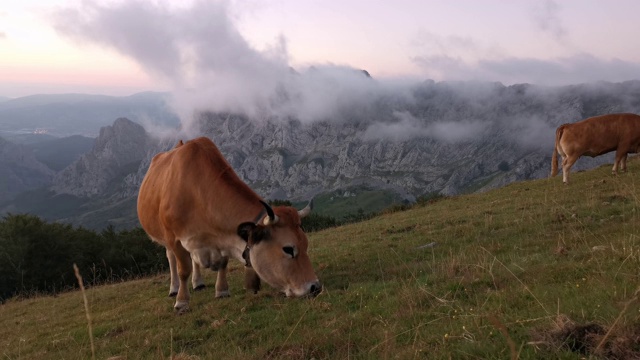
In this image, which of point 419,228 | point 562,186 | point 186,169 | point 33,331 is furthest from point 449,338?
point 562,186

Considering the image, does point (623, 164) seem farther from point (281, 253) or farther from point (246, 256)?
point (246, 256)

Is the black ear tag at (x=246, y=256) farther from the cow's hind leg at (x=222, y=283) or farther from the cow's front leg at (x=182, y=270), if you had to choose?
the cow's front leg at (x=182, y=270)

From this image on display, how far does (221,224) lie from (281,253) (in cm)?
136

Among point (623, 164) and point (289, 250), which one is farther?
point (623, 164)

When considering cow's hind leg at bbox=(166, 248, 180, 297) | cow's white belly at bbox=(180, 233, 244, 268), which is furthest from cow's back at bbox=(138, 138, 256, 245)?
cow's hind leg at bbox=(166, 248, 180, 297)

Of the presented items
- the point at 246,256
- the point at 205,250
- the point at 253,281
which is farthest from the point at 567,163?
the point at 205,250

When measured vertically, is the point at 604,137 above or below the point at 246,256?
above

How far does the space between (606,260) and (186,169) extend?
7.15 metres

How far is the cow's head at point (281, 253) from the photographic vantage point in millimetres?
7324

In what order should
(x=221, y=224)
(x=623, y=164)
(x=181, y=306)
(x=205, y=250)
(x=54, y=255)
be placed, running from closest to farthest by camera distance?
(x=221, y=224)
(x=205, y=250)
(x=181, y=306)
(x=623, y=164)
(x=54, y=255)

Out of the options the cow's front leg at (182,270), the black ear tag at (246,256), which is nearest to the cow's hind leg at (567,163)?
the black ear tag at (246,256)

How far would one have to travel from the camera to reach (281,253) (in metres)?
7.38

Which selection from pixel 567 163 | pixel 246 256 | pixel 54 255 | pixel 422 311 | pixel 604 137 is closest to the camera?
pixel 422 311

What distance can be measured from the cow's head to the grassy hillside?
35 cm
